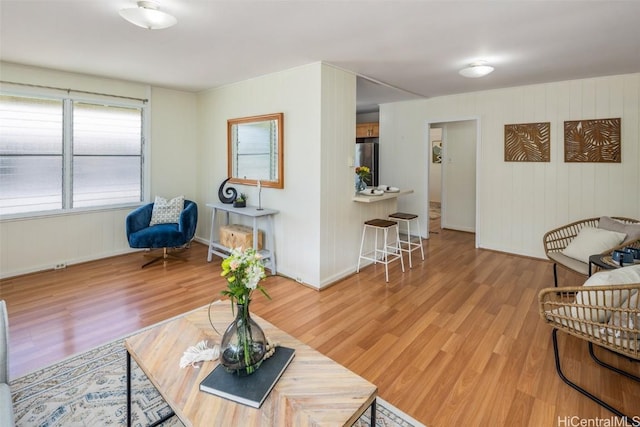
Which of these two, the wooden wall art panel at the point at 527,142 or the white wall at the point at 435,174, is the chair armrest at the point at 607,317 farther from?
the white wall at the point at 435,174

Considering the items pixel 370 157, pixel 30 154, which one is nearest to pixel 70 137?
pixel 30 154

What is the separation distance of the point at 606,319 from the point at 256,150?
150 inches

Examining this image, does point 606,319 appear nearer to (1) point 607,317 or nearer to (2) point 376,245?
(1) point 607,317

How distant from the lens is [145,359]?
1.63 metres

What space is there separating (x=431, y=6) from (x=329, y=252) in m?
2.50

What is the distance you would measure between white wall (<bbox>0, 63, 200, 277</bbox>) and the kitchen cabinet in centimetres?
338

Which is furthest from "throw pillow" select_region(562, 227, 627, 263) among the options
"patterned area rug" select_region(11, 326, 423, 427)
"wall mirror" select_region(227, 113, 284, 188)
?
"wall mirror" select_region(227, 113, 284, 188)

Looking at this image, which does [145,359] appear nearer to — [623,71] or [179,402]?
[179,402]

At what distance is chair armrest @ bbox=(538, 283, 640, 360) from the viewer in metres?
1.82

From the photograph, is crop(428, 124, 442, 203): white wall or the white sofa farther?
crop(428, 124, 442, 203): white wall

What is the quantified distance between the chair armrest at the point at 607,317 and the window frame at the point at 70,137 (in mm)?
5101

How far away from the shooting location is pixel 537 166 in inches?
184

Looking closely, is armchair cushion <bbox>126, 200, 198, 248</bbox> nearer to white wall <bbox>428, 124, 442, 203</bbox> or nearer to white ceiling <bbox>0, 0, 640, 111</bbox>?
white ceiling <bbox>0, 0, 640, 111</bbox>

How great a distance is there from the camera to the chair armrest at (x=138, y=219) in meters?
4.40
